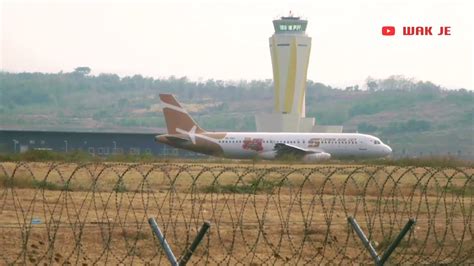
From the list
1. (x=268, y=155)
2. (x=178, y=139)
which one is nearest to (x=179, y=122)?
(x=178, y=139)

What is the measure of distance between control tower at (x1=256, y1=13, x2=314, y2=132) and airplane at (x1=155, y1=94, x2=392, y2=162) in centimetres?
2665

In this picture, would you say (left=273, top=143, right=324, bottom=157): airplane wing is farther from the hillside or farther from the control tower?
the hillside

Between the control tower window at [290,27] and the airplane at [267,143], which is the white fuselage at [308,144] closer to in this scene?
the airplane at [267,143]

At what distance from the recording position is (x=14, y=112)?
149 metres

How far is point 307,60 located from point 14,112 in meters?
64.2

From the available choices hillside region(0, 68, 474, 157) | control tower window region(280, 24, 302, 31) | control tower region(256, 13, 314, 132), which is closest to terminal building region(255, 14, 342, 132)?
control tower region(256, 13, 314, 132)

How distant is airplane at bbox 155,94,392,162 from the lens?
67500 millimetres

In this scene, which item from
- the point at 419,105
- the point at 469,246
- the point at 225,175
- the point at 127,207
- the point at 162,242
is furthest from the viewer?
the point at 419,105

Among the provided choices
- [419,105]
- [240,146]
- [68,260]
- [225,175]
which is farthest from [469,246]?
[419,105]

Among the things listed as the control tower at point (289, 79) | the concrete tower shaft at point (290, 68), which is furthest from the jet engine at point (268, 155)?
the concrete tower shaft at point (290, 68)

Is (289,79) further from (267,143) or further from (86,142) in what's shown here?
(267,143)

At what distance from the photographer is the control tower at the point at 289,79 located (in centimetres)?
9600

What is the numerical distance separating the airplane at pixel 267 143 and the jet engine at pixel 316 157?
19cm

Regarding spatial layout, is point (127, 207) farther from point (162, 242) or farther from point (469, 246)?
point (162, 242)
